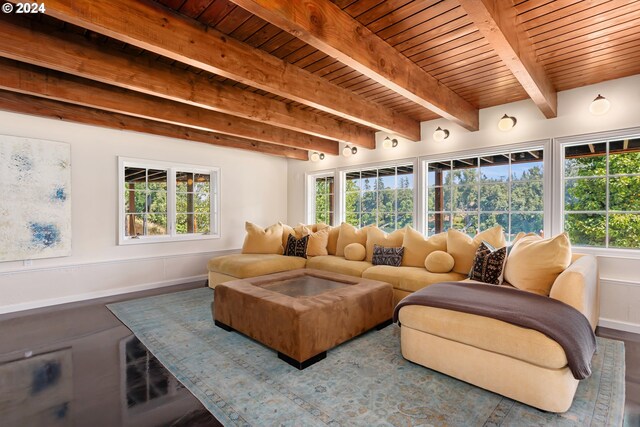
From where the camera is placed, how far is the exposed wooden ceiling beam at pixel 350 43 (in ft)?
5.78

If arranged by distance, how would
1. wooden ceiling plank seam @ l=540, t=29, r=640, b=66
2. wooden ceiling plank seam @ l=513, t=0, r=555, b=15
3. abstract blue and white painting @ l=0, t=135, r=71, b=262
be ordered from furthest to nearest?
abstract blue and white painting @ l=0, t=135, r=71, b=262, wooden ceiling plank seam @ l=540, t=29, r=640, b=66, wooden ceiling plank seam @ l=513, t=0, r=555, b=15

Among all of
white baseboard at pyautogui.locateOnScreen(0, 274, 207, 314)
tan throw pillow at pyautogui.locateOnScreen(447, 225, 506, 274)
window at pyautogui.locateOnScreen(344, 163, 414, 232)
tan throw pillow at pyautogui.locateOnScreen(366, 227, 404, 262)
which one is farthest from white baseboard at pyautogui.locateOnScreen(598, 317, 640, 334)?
white baseboard at pyautogui.locateOnScreen(0, 274, 207, 314)

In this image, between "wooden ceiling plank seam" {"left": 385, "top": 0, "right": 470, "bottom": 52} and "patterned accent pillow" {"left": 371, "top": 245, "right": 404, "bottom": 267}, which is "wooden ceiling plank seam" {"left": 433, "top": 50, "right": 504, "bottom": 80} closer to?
"wooden ceiling plank seam" {"left": 385, "top": 0, "right": 470, "bottom": 52}

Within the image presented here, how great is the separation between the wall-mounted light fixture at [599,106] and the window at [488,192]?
631 mm

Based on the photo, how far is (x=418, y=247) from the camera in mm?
3863

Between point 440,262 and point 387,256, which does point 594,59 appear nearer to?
point 440,262

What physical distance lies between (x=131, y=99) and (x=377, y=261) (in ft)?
11.4

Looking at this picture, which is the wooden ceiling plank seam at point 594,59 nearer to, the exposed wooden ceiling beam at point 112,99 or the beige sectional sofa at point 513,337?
the beige sectional sofa at point 513,337

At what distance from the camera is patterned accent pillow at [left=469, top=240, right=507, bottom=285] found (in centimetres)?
291

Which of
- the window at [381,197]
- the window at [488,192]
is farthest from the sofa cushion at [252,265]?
the window at [488,192]

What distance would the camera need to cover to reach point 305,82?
9.80 ft

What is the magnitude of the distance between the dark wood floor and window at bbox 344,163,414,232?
8.76 ft

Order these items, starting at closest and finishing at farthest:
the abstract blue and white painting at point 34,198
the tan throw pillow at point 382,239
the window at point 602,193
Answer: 1. the window at point 602,193
2. the abstract blue and white painting at point 34,198
3. the tan throw pillow at point 382,239

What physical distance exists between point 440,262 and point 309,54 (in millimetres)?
2536
